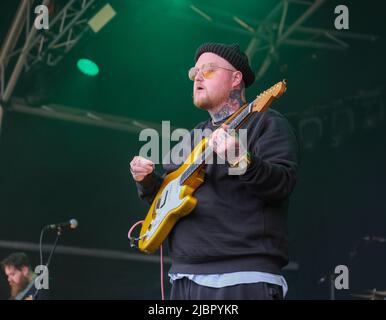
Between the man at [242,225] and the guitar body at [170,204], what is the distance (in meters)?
0.03

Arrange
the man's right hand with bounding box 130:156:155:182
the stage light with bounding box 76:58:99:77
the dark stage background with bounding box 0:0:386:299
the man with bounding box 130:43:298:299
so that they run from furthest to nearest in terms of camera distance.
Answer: the stage light with bounding box 76:58:99:77
the dark stage background with bounding box 0:0:386:299
the man's right hand with bounding box 130:156:155:182
the man with bounding box 130:43:298:299

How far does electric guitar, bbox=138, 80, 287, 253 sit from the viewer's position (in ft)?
8.20

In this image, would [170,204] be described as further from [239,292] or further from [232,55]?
[232,55]

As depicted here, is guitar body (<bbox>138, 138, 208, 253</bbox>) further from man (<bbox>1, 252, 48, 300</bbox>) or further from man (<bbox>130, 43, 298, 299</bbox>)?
man (<bbox>1, 252, 48, 300</bbox>)

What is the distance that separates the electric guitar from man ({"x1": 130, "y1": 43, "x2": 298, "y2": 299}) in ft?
0.12

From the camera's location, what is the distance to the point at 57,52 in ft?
23.9

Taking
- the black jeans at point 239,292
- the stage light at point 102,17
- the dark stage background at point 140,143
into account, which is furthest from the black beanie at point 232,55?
the dark stage background at point 140,143

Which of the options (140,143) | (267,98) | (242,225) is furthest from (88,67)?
(242,225)

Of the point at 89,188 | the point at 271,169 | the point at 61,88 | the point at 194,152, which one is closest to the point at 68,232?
the point at 89,188

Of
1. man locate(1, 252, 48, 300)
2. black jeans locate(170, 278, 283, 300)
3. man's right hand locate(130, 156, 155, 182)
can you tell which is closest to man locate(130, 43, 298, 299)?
black jeans locate(170, 278, 283, 300)

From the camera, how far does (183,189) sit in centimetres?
255

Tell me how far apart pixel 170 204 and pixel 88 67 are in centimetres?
571
